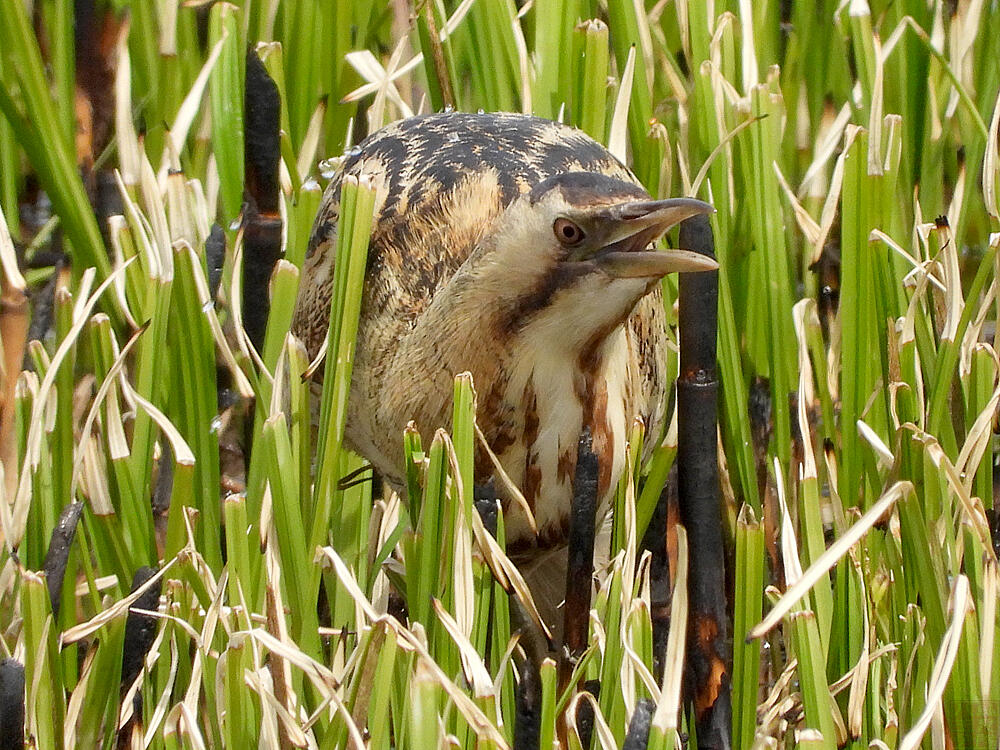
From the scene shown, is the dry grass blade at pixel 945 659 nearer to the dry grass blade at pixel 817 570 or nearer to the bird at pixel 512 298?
the dry grass blade at pixel 817 570

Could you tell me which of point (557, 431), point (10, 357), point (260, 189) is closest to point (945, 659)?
point (557, 431)

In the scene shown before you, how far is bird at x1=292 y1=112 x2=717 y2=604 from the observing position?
88 centimetres

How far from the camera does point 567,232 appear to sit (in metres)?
0.88

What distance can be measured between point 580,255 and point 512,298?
78mm

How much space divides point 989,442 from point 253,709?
1.72ft

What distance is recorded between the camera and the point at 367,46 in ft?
4.98

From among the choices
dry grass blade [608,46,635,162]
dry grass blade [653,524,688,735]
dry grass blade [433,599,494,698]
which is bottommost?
dry grass blade [653,524,688,735]

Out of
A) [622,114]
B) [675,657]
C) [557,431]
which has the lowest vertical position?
[675,657]

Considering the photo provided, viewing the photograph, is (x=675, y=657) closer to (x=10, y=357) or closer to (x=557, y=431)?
(x=557, y=431)

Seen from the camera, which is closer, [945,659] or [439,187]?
[945,659]

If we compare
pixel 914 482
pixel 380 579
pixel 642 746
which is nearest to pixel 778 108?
pixel 914 482

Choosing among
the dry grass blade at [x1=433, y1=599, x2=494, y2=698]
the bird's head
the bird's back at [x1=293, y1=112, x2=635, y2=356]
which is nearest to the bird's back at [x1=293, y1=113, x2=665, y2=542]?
the bird's back at [x1=293, y1=112, x2=635, y2=356]

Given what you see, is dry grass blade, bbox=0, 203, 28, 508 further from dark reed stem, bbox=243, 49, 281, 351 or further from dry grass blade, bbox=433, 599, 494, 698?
dry grass blade, bbox=433, 599, 494, 698

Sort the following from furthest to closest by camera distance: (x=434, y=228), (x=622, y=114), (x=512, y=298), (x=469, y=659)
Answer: (x=622, y=114)
(x=434, y=228)
(x=512, y=298)
(x=469, y=659)
